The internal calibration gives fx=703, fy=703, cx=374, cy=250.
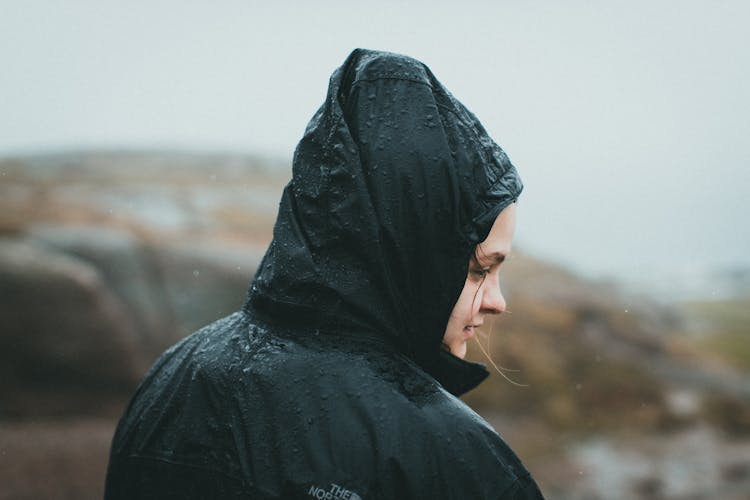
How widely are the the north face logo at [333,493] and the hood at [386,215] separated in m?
0.34

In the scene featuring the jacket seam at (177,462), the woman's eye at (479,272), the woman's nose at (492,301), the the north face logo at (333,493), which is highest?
the woman's eye at (479,272)

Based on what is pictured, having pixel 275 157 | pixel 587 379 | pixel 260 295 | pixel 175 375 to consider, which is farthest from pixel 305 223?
pixel 275 157

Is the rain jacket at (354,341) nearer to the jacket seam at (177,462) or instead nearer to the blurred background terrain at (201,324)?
the jacket seam at (177,462)

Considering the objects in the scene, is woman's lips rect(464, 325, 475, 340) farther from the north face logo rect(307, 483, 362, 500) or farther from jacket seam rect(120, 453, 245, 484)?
jacket seam rect(120, 453, 245, 484)

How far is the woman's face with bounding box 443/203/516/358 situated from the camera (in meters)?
1.81

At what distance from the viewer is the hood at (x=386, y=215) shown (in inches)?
64.8

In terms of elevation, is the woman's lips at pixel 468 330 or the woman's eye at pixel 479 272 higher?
the woman's eye at pixel 479 272

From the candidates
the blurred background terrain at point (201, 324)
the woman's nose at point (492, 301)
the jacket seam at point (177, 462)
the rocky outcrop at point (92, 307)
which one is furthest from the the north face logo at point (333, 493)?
the rocky outcrop at point (92, 307)

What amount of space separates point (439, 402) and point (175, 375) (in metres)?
0.73

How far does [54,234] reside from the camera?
38.0 feet

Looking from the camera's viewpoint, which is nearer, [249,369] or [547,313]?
[249,369]

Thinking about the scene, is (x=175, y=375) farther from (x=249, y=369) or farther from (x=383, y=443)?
(x=383, y=443)

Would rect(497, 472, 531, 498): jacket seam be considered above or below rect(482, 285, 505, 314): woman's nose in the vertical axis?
below

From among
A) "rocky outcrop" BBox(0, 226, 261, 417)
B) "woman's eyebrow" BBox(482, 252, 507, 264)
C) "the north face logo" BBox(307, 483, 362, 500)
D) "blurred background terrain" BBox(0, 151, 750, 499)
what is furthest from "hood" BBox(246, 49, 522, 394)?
"rocky outcrop" BBox(0, 226, 261, 417)
